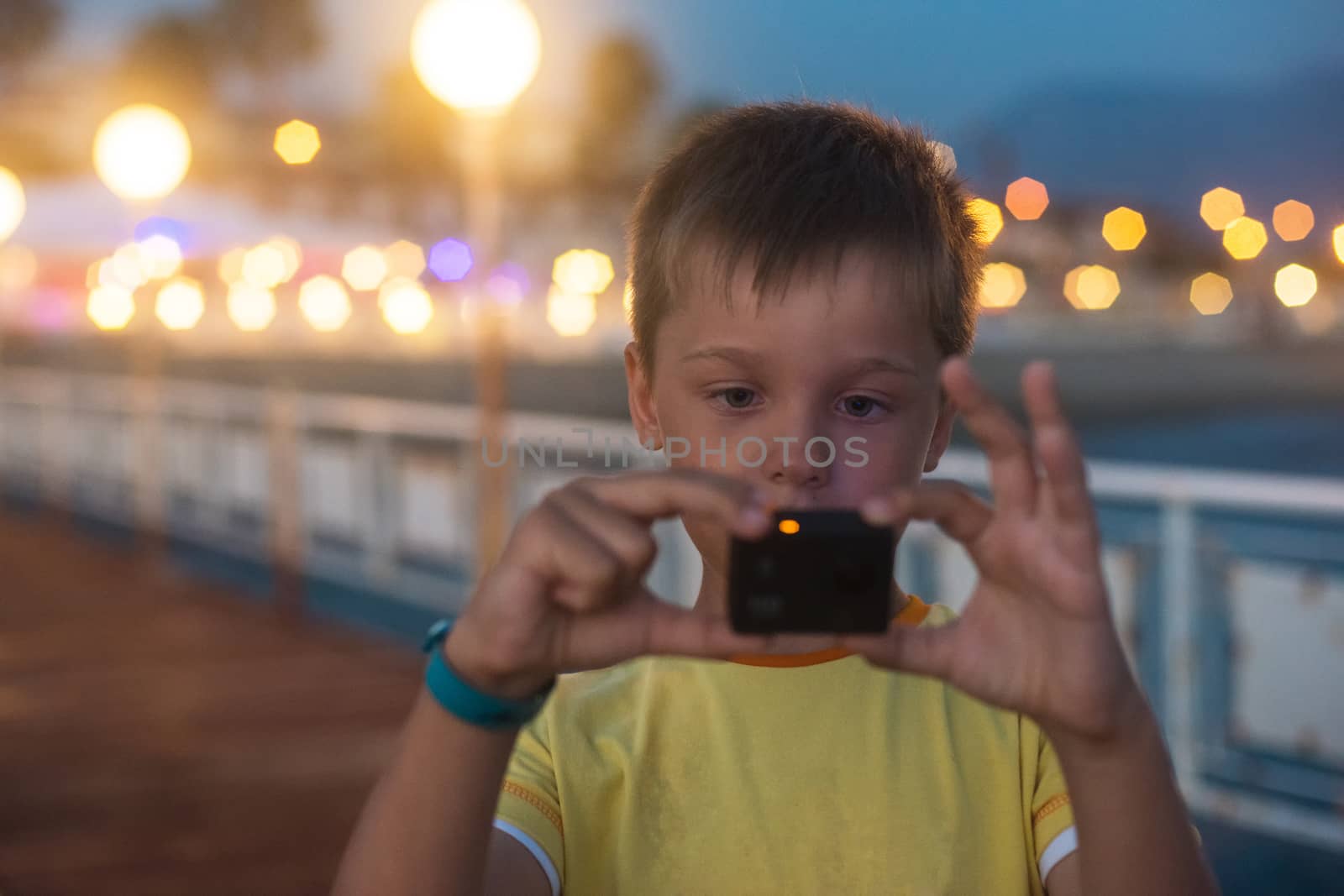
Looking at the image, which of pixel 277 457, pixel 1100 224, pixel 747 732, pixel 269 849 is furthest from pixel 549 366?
pixel 1100 224

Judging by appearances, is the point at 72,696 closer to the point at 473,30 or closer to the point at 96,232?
the point at 473,30

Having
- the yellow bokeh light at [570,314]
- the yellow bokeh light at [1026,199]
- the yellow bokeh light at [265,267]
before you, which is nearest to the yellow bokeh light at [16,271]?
the yellow bokeh light at [265,267]

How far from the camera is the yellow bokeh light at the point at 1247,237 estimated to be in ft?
269

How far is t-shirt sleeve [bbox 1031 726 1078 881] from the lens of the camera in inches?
53.4

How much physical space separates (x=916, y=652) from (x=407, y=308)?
48.8 metres

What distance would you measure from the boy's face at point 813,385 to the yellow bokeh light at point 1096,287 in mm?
80768

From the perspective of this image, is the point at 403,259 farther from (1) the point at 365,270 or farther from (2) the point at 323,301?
(2) the point at 323,301

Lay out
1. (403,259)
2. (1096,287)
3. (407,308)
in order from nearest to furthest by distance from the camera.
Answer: (407,308) → (403,259) → (1096,287)

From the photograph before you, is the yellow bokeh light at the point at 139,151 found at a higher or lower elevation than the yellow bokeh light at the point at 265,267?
higher

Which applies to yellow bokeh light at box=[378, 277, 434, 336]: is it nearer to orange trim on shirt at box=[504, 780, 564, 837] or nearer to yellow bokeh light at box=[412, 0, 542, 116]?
yellow bokeh light at box=[412, 0, 542, 116]

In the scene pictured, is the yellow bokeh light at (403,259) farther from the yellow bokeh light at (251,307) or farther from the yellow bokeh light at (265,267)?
the yellow bokeh light at (251,307)

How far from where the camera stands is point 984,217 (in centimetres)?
160

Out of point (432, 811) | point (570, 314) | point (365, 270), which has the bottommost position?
point (365, 270)

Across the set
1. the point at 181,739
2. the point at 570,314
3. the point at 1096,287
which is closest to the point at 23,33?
the point at 570,314
